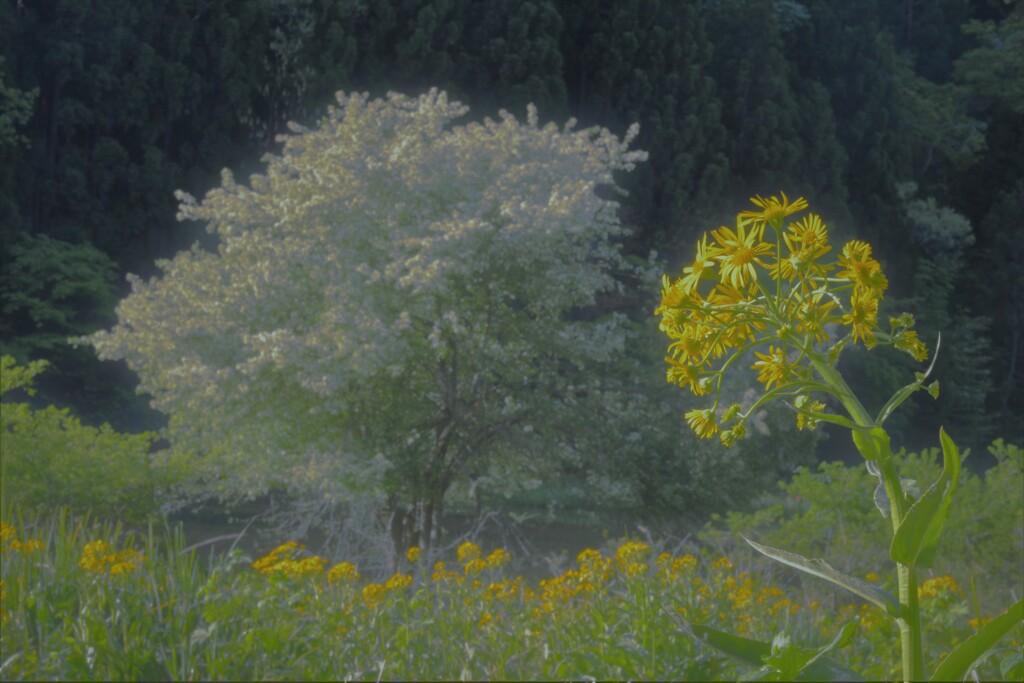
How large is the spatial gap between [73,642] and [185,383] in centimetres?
428

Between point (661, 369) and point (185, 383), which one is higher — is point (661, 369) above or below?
below

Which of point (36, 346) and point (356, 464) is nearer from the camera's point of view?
point (356, 464)

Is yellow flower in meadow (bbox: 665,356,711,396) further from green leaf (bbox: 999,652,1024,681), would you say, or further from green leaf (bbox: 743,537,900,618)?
green leaf (bbox: 999,652,1024,681)

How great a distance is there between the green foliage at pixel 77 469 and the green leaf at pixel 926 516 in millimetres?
7061

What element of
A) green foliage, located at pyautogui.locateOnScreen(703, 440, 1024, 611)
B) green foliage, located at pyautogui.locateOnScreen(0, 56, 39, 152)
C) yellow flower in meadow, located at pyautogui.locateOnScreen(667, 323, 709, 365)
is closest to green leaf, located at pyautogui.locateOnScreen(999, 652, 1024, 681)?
yellow flower in meadow, located at pyautogui.locateOnScreen(667, 323, 709, 365)

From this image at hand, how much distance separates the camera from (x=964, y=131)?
18578 mm

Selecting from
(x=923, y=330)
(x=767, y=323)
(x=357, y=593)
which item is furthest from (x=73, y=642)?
(x=923, y=330)

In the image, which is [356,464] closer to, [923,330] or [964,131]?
[923,330]

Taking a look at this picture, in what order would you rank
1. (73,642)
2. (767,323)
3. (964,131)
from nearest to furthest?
1. (767,323)
2. (73,642)
3. (964,131)

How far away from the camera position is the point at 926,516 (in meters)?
0.96

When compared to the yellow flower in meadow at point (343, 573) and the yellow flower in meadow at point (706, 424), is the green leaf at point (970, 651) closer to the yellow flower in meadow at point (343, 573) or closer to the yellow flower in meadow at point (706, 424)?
the yellow flower in meadow at point (706, 424)

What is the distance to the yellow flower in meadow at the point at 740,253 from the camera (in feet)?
3.59

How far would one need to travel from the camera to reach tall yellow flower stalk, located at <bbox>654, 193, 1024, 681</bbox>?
0.97m

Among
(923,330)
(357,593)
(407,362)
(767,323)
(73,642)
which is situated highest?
(767,323)
